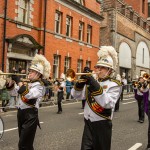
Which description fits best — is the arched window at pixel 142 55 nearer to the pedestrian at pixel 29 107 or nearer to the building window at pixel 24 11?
the building window at pixel 24 11

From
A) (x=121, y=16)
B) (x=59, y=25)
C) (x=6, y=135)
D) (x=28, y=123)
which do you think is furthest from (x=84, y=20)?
(x=28, y=123)

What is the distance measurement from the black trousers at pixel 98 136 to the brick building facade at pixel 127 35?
28913mm

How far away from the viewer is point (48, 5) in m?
21.9

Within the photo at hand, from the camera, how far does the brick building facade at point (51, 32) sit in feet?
60.6

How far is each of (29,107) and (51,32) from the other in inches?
692

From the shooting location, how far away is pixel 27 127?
507 centimetres

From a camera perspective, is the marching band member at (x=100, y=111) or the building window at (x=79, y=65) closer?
the marching band member at (x=100, y=111)

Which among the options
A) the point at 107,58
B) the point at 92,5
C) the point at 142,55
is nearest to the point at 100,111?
the point at 107,58

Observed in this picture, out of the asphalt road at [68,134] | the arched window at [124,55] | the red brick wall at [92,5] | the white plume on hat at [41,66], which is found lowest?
the asphalt road at [68,134]

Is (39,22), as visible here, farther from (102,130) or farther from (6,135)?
(102,130)

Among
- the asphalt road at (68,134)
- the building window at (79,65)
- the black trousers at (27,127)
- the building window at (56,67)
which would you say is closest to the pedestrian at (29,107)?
the black trousers at (27,127)

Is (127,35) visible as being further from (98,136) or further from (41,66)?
(98,136)

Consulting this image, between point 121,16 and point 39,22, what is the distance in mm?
15478

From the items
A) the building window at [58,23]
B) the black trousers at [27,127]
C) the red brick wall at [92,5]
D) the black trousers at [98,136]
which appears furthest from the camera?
the red brick wall at [92,5]
